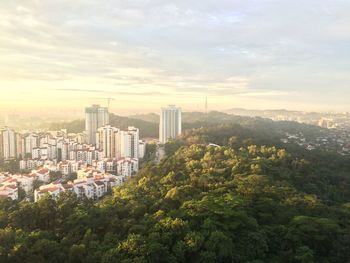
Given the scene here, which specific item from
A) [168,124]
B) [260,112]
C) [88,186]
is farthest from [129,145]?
[260,112]

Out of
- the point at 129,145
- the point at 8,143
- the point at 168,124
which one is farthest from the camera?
the point at 168,124

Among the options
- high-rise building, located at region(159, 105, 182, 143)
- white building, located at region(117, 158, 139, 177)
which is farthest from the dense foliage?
high-rise building, located at region(159, 105, 182, 143)

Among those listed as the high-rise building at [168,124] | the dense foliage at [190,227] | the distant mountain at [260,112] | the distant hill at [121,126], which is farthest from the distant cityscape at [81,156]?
the distant mountain at [260,112]

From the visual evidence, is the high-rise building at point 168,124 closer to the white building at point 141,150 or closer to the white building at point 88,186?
the white building at point 141,150

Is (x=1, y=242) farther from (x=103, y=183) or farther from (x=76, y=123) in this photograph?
(x=76, y=123)

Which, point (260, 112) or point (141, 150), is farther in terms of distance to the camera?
point (260, 112)

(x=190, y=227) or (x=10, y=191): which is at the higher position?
(x=190, y=227)

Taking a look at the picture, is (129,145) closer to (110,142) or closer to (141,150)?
(141,150)
